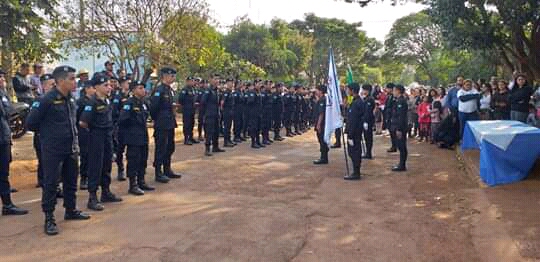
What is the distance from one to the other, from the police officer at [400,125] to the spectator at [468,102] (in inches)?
124

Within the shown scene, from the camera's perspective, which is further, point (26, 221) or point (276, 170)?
point (276, 170)

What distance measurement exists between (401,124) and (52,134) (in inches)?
273

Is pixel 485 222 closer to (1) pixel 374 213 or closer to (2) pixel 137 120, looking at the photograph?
(1) pixel 374 213

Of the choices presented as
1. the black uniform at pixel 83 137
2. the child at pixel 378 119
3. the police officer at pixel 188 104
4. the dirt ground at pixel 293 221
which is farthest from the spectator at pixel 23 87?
the child at pixel 378 119

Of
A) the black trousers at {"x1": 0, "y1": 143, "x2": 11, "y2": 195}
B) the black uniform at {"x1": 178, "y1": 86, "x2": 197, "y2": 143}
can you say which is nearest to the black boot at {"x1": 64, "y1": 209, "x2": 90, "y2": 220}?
the black trousers at {"x1": 0, "y1": 143, "x2": 11, "y2": 195}

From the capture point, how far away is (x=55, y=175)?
6.11 m

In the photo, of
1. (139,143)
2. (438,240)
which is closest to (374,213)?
(438,240)

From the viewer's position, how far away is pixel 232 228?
20.5 ft

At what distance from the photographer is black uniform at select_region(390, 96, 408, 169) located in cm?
1069

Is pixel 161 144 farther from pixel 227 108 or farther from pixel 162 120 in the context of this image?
pixel 227 108

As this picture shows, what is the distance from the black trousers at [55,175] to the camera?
238 inches

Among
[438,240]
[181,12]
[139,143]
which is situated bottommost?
[438,240]

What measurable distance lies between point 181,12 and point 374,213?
13518mm

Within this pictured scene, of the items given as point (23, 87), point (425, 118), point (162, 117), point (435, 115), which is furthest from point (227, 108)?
point (425, 118)
